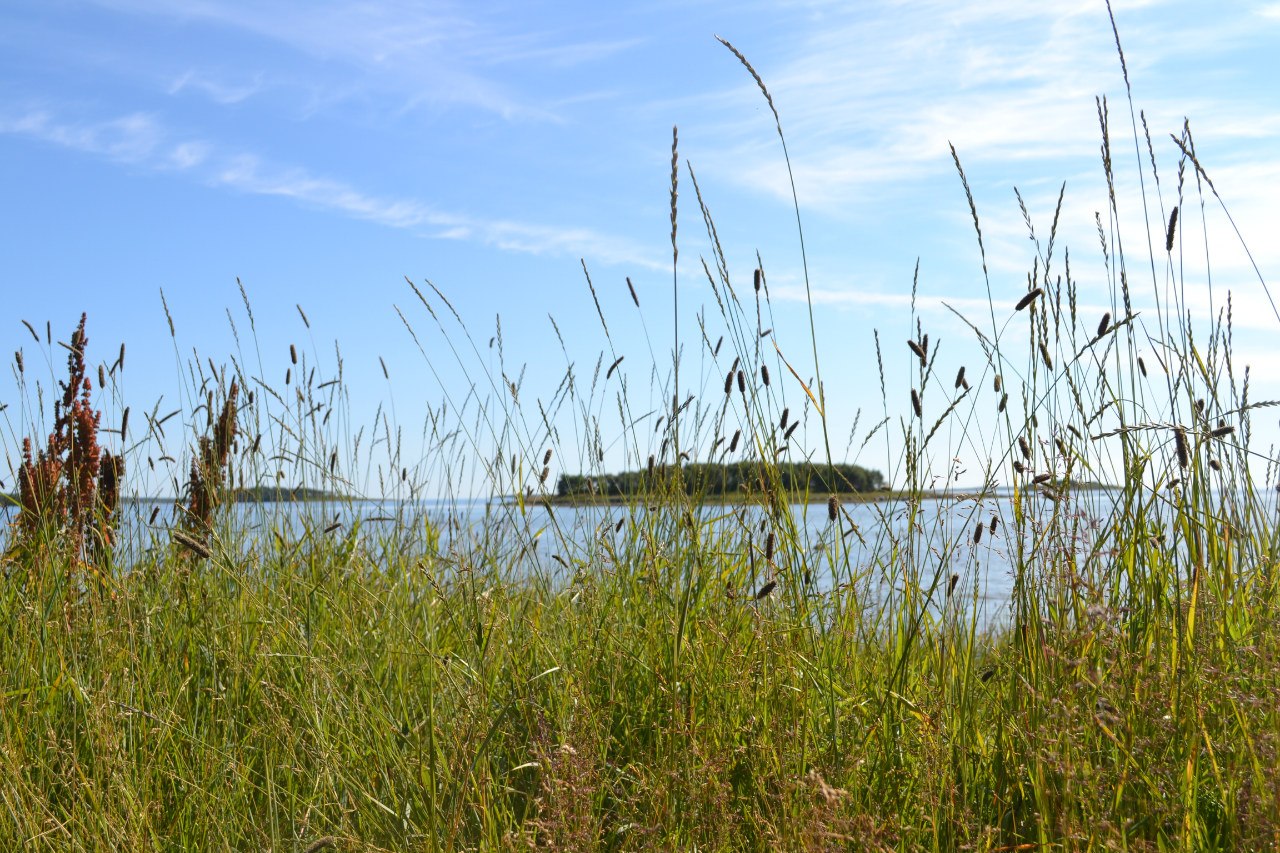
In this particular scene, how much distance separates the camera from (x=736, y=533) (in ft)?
10.0

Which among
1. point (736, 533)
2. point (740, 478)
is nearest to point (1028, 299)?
point (740, 478)

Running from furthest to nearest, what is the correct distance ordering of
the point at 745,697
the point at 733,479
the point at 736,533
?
1. the point at 733,479
2. the point at 736,533
3. the point at 745,697

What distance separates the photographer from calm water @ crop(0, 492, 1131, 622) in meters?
2.14

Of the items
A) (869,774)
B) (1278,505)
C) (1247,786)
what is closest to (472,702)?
(869,774)

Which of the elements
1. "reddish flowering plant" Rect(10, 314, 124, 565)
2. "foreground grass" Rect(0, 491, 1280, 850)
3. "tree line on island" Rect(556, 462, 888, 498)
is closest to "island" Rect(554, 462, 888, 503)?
"tree line on island" Rect(556, 462, 888, 498)

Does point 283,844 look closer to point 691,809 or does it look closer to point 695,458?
point 691,809

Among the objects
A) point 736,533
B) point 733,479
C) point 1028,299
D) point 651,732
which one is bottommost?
point 651,732

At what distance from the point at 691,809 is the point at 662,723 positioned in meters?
0.36

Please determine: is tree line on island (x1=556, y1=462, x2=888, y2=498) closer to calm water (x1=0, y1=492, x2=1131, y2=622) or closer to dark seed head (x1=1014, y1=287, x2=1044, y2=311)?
calm water (x1=0, y1=492, x2=1131, y2=622)

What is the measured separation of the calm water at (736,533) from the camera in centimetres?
214

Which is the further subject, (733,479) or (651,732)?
(733,479)

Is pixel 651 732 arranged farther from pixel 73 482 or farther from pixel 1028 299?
pixel 73 482

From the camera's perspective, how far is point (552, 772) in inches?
61.6

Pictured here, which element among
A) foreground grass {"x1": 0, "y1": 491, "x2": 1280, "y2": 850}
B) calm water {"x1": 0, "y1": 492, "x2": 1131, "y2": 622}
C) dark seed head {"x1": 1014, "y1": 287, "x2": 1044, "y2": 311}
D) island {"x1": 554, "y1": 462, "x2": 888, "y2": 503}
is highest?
dark seed head {"x1": 1014, "y1": 287, "x2": 1044, "y2": 311}
